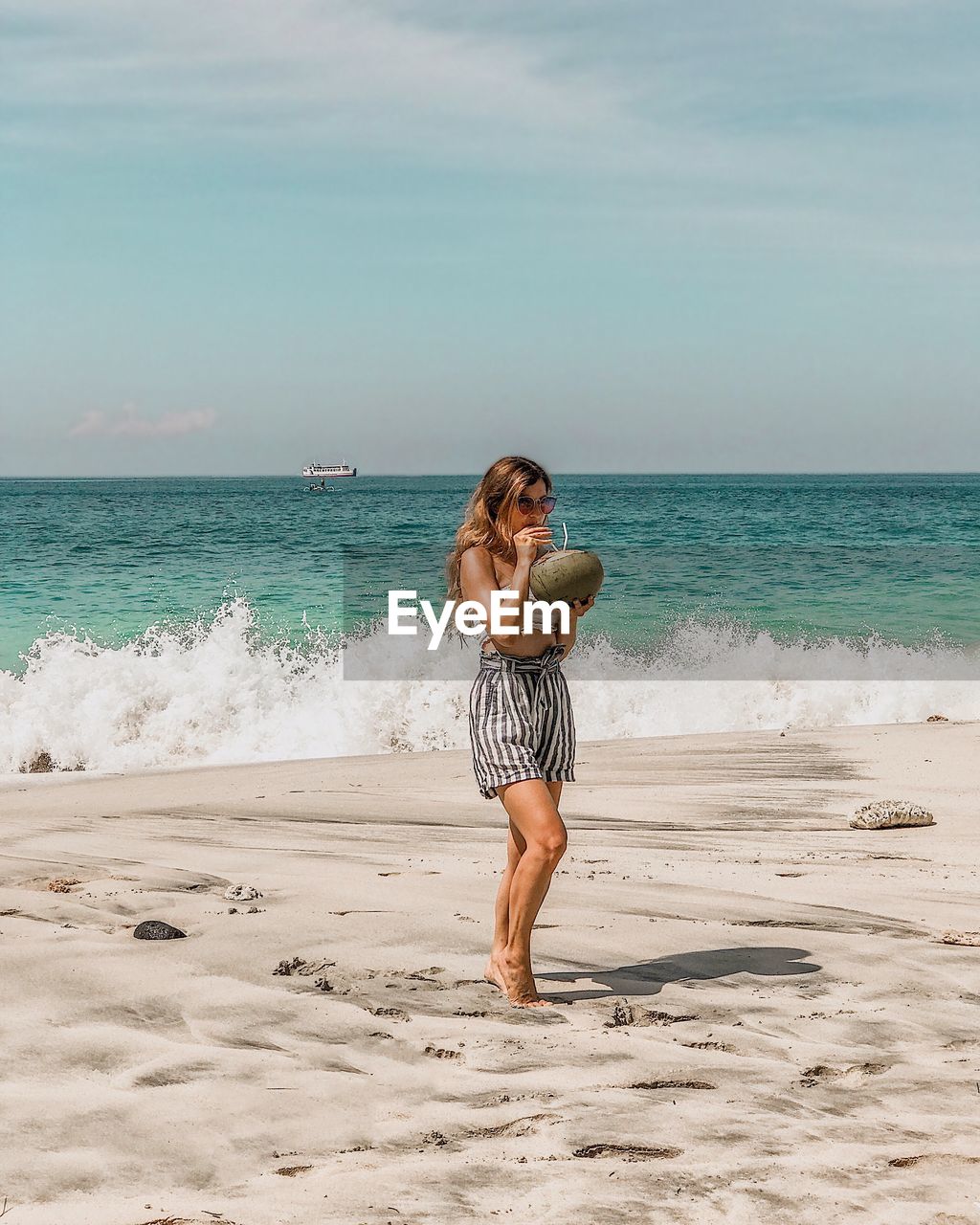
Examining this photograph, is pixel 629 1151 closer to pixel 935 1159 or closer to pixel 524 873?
pixel 935 1159

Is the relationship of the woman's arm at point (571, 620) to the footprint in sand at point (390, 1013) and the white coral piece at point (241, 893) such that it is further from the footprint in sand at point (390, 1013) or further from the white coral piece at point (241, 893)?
the white coral piece at point (241, 893)

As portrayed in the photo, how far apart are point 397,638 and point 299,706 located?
4.18 meters

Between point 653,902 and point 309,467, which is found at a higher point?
point 309,467

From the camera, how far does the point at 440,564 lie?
32281mm

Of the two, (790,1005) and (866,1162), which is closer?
(866,1162)

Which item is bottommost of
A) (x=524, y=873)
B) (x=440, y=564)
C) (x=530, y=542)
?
(x=524, y=873)

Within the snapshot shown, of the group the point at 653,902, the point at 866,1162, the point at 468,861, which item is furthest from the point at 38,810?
the point at 866,1162

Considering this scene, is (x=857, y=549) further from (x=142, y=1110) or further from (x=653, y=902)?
(x=142, y=1110)

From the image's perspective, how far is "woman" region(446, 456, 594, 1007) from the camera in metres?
4.05

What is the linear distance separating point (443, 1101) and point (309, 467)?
109 metres

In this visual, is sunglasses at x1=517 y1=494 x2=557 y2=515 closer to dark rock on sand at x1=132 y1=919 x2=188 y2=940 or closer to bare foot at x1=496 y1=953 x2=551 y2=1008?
bare foot at x1=496 y1=953 x2=551 y2=1008

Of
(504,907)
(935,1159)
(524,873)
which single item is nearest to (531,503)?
(524,873)

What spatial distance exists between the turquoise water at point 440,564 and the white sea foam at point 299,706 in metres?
6.21

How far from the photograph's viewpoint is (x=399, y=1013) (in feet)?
13.1
